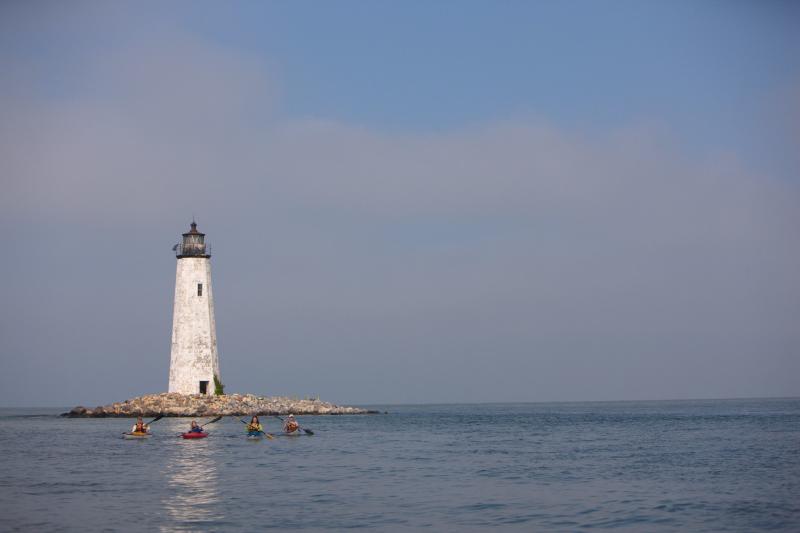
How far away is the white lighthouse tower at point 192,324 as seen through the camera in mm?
75500

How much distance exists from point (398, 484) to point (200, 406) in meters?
43.9

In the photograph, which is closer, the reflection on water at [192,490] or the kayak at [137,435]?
the reflection on water at [192,490]

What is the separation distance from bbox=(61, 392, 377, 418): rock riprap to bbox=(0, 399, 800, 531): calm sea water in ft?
53.2

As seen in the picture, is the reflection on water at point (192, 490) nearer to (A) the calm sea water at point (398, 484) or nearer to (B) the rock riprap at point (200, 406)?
(A) the calm sea water at point (398, 484)

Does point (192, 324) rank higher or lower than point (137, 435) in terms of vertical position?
higher

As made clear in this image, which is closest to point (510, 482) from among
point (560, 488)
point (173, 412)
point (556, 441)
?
point (560, 488)

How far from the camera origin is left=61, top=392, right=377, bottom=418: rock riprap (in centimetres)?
7481

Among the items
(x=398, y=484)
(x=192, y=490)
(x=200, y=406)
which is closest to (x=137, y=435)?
(x=200, y=406)

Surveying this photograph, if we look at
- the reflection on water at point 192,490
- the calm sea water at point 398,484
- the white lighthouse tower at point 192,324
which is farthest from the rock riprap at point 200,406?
the reflection on water at point 192,490

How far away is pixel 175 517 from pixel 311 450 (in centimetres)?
2370

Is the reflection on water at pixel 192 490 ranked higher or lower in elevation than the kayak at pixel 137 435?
lower

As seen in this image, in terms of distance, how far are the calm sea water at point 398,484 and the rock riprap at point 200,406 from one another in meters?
16.2

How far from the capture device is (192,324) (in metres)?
75.4

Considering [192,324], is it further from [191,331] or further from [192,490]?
[192,490]
